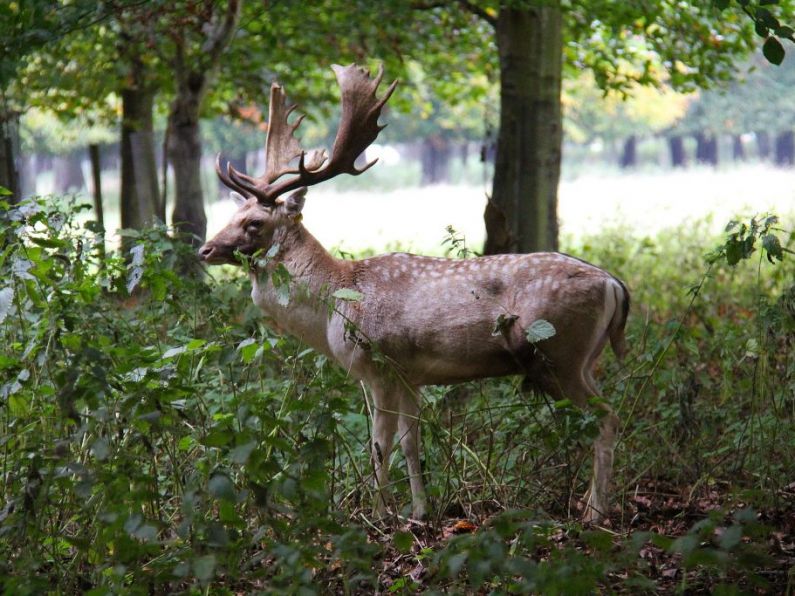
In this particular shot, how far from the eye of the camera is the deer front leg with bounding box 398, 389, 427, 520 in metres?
5.48

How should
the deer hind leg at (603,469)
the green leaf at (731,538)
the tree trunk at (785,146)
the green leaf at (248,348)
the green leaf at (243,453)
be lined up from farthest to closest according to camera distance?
the tree trunk at (785,146)
the deer hind leg at (603,469)
the green leaf at (248,348)
the green leaf at (243,453)
the green leaf at (731,538)

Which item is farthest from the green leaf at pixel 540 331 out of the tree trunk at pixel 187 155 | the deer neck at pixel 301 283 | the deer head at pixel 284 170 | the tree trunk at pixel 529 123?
Result: the tree trunk at pixel 187 155

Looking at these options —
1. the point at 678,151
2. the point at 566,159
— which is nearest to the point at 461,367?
the point at 678,151

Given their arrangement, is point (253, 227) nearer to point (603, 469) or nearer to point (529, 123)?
point (603, 469)

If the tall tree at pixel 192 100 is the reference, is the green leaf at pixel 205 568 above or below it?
below

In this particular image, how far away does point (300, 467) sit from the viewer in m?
4.23

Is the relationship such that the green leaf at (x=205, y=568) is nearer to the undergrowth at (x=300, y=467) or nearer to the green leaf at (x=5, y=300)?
the undergrowth at (x=300, y=467)

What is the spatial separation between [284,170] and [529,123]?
11.7 ft

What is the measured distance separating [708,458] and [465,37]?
8743mm

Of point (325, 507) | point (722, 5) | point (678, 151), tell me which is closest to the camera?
point (325, 507)

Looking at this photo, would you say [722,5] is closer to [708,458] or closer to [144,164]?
[708,458]

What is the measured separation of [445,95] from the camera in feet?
54.1

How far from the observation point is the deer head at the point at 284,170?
6.08 m

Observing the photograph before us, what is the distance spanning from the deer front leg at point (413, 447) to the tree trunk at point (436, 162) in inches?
2430
